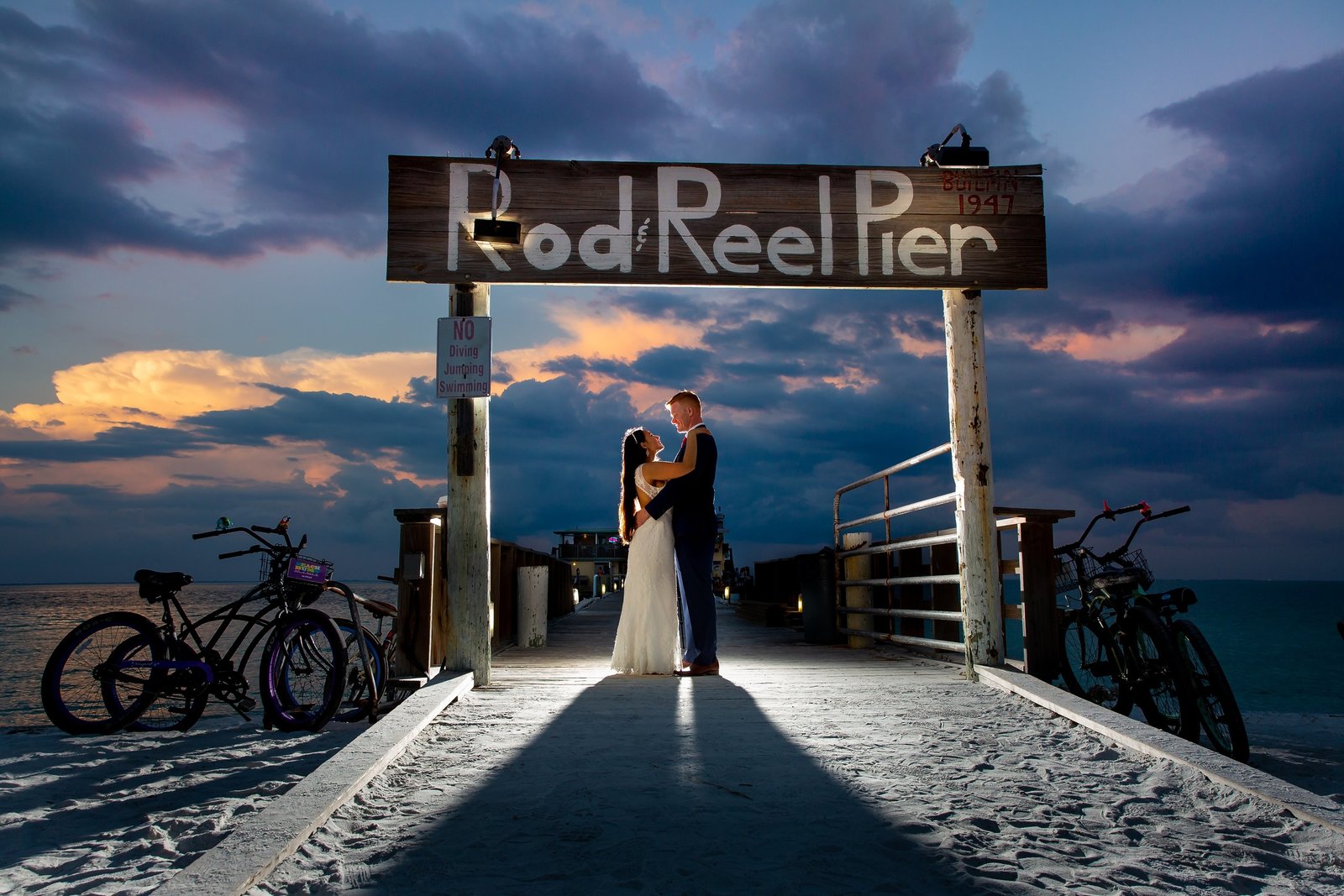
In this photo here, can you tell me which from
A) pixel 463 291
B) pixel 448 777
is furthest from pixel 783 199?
pixel 448 777

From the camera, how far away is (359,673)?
20.2 feet

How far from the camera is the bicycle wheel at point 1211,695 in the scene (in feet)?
14.6

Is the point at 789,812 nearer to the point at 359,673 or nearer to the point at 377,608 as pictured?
the point at 359,673

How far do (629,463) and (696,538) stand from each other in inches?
29.2

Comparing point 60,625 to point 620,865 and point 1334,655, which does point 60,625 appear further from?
point 1334,655

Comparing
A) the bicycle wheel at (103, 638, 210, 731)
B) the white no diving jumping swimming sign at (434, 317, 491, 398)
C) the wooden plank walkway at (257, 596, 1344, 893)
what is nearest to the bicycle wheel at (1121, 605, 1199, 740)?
the wooden plank walkway at (257, 596, 1344, 893)

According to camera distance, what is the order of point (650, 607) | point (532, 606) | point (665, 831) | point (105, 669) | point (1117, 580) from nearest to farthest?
point (665, 831) → point (1117, 580) → point (105, 669) → point (650, 607) → point (532, 606)

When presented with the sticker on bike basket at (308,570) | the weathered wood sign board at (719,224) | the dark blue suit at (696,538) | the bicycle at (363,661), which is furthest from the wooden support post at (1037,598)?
the sticker on bike basket at (308,570)

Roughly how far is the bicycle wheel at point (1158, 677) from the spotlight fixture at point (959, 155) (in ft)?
10.7

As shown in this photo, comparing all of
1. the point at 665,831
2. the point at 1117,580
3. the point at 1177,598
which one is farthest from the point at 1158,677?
the point at 665,831

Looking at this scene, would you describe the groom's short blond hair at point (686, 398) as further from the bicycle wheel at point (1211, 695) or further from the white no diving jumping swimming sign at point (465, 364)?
the bicycle wheel at point (1211, 695)

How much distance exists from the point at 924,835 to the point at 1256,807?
1238 mm

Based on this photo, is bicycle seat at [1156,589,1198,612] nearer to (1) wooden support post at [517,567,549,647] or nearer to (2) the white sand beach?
(2) the white sand beach

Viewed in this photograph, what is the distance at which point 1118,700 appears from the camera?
5.20 meters
